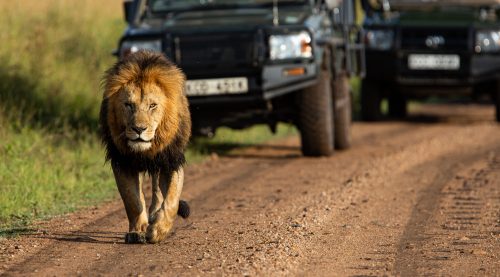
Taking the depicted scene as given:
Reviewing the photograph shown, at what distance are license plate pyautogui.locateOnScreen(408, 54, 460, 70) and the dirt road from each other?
2.76m

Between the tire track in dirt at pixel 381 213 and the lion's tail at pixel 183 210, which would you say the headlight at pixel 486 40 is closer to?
the tire track in dirt at pixel 381 213

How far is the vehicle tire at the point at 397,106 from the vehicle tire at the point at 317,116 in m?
5.10

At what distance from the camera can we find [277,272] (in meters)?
5.50

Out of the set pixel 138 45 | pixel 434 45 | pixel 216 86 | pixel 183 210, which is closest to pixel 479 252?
pixel 183 210

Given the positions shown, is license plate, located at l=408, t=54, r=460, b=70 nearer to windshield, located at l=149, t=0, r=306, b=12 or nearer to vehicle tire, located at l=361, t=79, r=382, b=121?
vehicle tire, located at l=361, t=79, r=382, b=121

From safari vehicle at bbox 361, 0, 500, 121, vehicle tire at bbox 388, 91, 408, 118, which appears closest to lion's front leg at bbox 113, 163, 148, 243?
safari vehicle at bbox 361, 0, 500, 121

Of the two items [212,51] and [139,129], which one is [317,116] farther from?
[139,129]

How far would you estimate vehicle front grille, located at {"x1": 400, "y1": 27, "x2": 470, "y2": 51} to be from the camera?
1421 cm

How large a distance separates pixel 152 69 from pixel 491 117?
10061 millimetres

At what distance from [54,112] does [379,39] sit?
4.17 meters

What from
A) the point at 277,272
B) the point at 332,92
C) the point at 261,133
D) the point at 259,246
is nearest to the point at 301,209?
the point at 259,246

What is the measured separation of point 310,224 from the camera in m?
7.03

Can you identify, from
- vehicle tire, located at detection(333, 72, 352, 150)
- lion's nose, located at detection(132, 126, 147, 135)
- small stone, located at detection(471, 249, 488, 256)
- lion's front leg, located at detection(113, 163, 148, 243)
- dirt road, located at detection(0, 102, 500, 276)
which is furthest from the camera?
vehicle tire, located at detection(333, 72, 352, 150)

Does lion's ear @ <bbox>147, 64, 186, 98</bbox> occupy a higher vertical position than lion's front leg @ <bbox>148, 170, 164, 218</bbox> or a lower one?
higher
